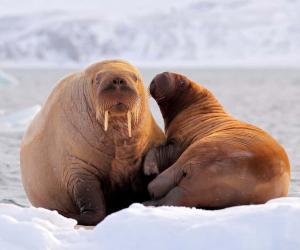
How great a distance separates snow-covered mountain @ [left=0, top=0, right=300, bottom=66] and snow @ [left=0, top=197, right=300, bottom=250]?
419ft

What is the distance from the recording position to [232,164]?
5.82m

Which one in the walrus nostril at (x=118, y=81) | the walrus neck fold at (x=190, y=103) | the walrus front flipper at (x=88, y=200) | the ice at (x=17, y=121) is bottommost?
the ice at (x=17, y=121)

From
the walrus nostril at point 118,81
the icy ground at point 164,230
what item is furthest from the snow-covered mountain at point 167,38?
the icy ground at point 164,230

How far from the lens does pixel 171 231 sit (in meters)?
4.33

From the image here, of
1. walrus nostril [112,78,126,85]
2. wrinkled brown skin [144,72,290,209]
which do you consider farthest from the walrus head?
wrinkled brown skin [144,72,290,209]

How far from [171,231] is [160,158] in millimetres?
2107

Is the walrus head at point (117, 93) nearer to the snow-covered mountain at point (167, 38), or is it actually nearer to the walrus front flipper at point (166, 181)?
the walrus front flipper at point (166, 181)

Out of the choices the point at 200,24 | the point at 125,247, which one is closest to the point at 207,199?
the point at 125,247

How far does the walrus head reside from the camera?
222 inches

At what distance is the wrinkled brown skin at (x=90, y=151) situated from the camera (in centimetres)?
606

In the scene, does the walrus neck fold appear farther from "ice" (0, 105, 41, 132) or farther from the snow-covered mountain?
the snow-covered mountain

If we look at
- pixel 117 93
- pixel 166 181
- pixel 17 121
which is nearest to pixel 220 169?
pixel 166 181

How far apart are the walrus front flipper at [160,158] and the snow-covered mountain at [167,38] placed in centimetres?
12561

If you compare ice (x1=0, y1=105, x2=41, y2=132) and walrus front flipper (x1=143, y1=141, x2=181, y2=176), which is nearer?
walrus front flipper (x1=143, y1=141, x2=181, y2=176)
